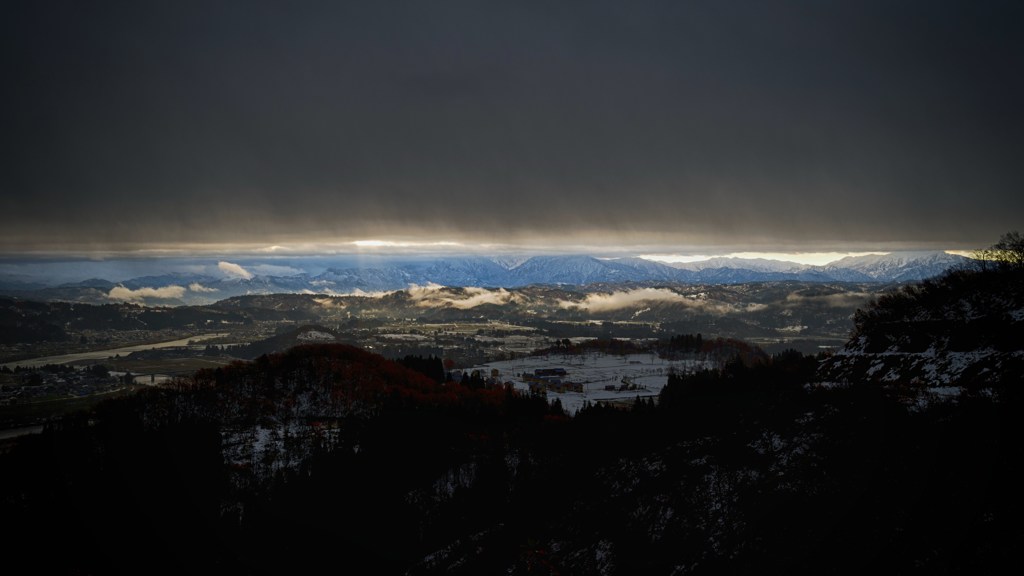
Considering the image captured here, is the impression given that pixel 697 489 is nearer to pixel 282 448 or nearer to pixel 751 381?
pixel 751 381

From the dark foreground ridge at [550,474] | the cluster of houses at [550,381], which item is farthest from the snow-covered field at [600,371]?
the dark foreground ridge at [550,474]

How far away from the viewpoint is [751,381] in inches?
2594

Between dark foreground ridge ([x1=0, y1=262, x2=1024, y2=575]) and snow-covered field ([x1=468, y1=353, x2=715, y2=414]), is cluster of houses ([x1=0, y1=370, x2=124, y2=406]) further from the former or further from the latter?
snow-covered field ([x1=468, y1=353, x2=715, y2=414])

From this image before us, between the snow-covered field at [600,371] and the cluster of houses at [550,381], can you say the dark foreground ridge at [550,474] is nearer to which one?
the snow-covered field at [600,371]

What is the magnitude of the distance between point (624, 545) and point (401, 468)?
33447mm

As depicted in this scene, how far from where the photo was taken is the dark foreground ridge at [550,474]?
31.4 meters

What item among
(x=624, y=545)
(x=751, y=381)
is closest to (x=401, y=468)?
(x=624, y=545)

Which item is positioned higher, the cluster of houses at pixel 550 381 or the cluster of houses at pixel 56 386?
the cluster of houses at pixel 550 381

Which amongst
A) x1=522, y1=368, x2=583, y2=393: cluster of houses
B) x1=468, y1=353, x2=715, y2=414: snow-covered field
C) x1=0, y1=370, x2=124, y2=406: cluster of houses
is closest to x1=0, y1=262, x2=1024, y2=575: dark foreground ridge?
x1=468, y1=353, x2=715, y2=414: snow-covered field

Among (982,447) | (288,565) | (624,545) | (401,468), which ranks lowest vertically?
(288,565)

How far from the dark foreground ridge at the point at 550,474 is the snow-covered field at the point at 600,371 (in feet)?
55.0

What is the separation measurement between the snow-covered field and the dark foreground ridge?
16778 millimetres

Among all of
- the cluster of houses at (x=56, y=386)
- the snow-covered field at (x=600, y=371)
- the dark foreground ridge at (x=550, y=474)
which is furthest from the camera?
the cluster of houses at (x=56, y=386)

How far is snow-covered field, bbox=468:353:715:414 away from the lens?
9769 centimetres
